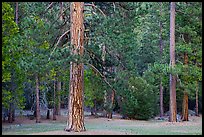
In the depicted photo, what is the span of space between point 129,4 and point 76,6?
2.45 metres

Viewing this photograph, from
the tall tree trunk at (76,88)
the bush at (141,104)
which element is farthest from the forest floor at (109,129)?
the bush at (141,104)

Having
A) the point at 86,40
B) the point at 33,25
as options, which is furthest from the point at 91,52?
the point at 33,25

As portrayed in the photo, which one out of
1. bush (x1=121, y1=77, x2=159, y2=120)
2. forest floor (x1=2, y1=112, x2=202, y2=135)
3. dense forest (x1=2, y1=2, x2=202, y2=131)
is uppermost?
dense forest (x1=2, y1=2, x2=202, y2=131)

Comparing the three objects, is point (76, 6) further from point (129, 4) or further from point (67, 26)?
point (67, 26)

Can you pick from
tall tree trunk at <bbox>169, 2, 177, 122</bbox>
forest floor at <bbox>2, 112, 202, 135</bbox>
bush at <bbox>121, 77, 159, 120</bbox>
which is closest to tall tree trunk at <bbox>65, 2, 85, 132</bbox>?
forest floor at <bbox>2, 112, 202, 135</bbox>

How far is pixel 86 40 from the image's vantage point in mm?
16828

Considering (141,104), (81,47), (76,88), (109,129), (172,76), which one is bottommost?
(109,129)

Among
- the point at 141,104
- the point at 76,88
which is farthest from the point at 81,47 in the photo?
the point at 141,104

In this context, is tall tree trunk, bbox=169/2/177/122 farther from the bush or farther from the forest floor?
the bush

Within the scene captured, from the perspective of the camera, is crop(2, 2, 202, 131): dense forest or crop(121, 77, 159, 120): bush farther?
crop(121, 77, 159, 120): bush

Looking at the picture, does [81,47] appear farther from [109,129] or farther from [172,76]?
[172,76]

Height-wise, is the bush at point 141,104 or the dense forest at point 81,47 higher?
the dense forest at point 81,47

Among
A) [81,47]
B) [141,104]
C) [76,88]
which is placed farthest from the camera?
[141,104]

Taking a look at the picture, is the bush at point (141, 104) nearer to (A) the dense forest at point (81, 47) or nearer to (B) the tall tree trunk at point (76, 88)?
(A) the dense forest at point (81, 47)
